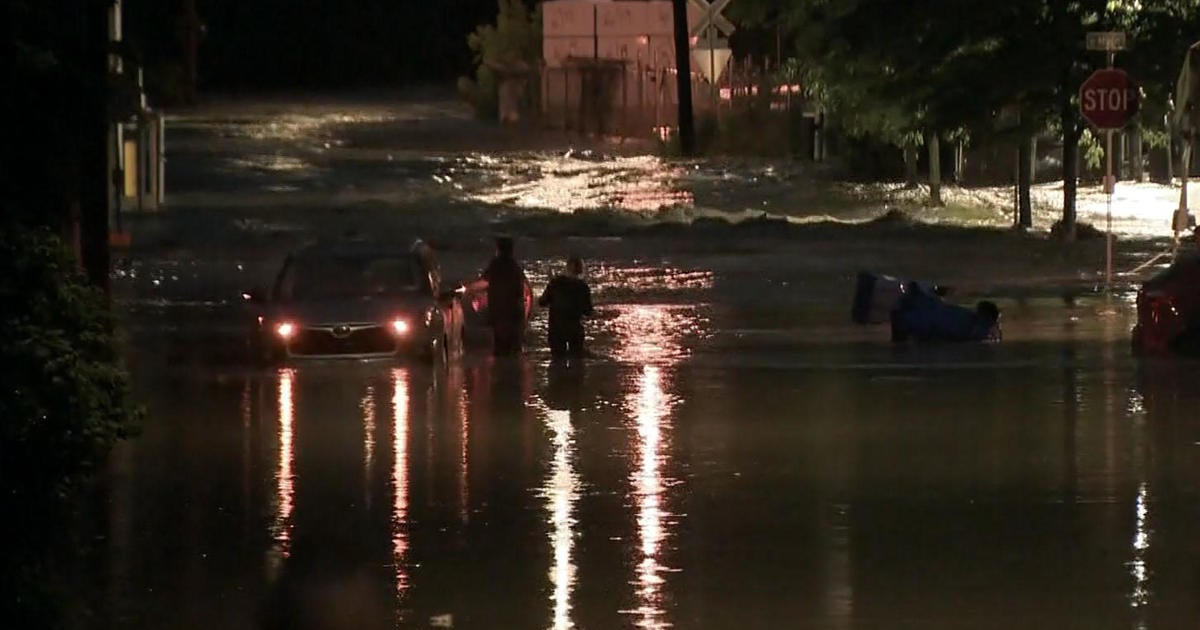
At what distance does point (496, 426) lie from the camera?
17906mm

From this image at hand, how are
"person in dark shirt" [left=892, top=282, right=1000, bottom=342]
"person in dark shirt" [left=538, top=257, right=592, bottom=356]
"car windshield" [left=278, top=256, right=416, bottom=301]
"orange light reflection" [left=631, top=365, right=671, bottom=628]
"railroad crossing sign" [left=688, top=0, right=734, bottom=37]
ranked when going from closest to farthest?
"orange light reflection" [left=631, top=365, right=671, bottom=628], "person in dark shirt" [left=538, top=257, right=592, bottom=356], "car windshield" [left=278, top=256, right=416, bottom=301], "person in dark shirt" [left=892, top=282, right=1000, bottom=342], "railroad crossing sign" [left=688, top=0, right=734, bottom=37]

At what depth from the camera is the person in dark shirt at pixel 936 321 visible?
2464 cm

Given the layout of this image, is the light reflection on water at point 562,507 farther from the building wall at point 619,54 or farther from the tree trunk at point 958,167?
the building wall at point 619,54

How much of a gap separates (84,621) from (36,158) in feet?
6.87

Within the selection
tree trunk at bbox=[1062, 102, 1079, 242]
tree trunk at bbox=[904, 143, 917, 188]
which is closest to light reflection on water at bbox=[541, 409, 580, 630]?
tree trunk at bbox=[1062, 102, 1079, 242]

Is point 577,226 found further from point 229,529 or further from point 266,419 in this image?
point 229,529

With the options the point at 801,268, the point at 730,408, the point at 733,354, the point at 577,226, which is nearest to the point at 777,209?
the point at 577,226

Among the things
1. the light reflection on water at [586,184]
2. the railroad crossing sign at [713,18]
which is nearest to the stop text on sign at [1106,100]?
the light reflection on water at [586,184]

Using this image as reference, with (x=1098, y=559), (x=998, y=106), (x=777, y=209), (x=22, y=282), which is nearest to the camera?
(x=22, y=282)

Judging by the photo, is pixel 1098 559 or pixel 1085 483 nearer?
pixel 1098 559

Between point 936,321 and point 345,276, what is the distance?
232 inches

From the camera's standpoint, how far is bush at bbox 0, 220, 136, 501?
9.44 metres

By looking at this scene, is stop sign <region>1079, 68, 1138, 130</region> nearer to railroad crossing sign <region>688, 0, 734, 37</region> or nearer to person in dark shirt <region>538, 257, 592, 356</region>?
person in dark shirt <region>538, 257, 592, 356</region>

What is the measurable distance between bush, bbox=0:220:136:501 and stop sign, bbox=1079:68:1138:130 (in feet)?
69.5
